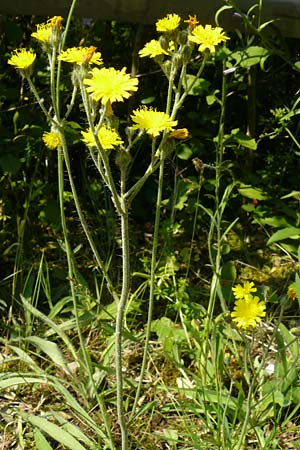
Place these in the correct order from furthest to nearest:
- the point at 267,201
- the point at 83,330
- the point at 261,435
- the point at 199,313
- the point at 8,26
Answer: the point at 267,201 < the point at 8,26 < the point at 83,330 < the point at 199,313 < the point at 261,435

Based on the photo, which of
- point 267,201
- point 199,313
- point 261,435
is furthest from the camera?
point 267,201

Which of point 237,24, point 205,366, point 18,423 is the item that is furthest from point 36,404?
point 237,24

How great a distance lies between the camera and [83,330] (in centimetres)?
209

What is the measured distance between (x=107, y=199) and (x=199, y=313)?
66 centimetres

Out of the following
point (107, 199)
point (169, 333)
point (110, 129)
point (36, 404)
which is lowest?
point (36, 404)

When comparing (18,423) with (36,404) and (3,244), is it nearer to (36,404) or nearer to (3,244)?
(36,404)

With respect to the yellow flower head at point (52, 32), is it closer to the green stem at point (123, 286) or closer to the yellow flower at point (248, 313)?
the green stem at point (123, 286)

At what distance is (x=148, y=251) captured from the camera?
7.68 feet

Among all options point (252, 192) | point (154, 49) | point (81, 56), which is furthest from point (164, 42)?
point (252, 192)

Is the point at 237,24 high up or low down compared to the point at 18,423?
up

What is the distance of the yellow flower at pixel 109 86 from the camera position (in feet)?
3.67

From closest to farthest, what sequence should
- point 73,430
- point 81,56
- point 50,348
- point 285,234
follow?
point 81,56 < point 73,430 < point 50,348 < point 285,234

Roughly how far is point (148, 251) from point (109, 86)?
1259 millimetres

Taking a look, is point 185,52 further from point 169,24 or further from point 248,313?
point 248,313
